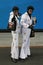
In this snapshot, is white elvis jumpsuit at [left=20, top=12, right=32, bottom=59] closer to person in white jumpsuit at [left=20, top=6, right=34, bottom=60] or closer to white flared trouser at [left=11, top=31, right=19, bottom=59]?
person in white jumpsuit at [left=20, top=6, right=34, bottom=60]

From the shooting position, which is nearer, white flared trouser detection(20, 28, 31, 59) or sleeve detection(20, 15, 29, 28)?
sleeve detection(20, 15, 29, 28)

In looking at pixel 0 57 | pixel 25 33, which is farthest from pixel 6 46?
pixel 25 33

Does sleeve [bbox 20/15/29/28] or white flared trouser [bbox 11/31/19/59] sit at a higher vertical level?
sleeve [bbox 20/15/29/28]

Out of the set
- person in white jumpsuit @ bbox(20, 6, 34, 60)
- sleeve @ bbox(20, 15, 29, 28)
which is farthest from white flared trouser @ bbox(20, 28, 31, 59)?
sleeve @ bbox(20, 15, 29, 28)

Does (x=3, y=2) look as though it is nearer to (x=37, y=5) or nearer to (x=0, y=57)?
(x=37, y=5)

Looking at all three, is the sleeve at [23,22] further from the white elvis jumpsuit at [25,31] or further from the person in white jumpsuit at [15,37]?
the person in white jumpsuit at [15,37]

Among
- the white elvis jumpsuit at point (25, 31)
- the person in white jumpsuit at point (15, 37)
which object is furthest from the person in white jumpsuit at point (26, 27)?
the person in white jumpsuit at point (15, 37)

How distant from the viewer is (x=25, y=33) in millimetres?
7559

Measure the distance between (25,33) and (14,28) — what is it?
0.42 meters

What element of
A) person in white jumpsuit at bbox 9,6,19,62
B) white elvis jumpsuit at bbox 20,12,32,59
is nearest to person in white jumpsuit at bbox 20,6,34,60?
white elvis jumpsuit at bbox 20,12,32,59

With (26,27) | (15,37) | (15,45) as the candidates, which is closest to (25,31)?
(26,27)

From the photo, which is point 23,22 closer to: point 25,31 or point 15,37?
point 25,31

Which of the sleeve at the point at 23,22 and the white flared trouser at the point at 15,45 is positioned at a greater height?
the sleeve at the point at 23,22

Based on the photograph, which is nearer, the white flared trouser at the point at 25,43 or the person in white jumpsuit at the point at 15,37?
the person in white jumpsuit at the point at 15,37
